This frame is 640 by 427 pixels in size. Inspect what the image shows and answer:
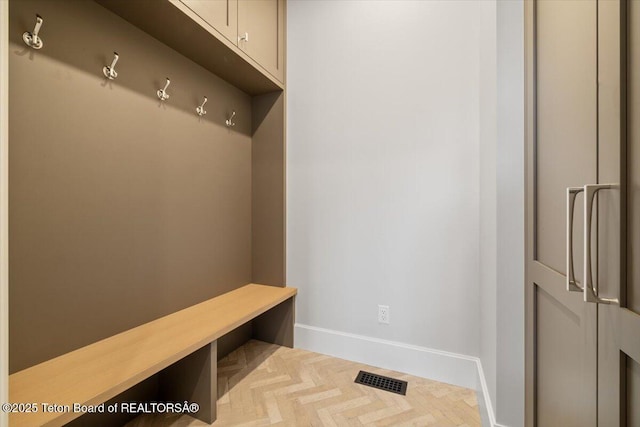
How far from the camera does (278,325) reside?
2207 millimetres

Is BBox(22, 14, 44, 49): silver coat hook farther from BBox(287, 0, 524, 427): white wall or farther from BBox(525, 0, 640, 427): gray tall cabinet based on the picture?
BBox(525, 0, 640, 427): gray tall cabinet

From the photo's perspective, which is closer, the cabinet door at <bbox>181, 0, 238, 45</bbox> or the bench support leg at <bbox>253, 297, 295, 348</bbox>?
the cabinet door at <bbox>181, 0, 238, 45</bbox>

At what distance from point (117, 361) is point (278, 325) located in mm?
1232

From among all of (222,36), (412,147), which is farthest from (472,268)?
(222,36)

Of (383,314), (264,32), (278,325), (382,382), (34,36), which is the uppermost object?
(264,32)

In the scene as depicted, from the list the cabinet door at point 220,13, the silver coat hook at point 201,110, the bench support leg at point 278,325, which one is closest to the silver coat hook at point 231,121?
the silver coat hook at point 201,110

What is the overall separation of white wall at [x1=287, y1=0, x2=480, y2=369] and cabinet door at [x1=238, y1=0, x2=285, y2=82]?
112mm

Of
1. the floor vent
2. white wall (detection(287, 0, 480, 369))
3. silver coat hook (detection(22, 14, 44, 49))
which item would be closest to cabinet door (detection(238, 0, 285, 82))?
white wall (detection(287, 0, 480, 369))

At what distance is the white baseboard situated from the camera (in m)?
1.66

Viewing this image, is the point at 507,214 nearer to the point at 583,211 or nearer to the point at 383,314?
the point at 583,211

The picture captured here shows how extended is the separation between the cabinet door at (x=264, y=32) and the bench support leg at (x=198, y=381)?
5.98 feet

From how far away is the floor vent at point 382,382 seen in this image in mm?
1638

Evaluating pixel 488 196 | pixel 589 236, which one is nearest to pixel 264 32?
pixel 488 196

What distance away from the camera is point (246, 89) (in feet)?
7.09
